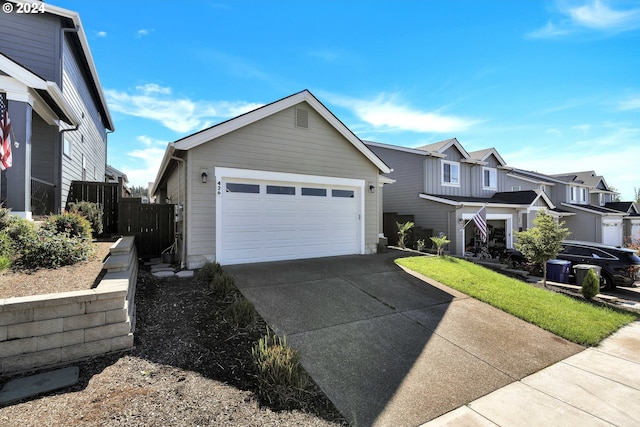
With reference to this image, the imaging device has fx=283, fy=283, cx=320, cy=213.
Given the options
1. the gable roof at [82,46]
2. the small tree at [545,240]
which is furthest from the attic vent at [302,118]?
the small tree at [545,240]

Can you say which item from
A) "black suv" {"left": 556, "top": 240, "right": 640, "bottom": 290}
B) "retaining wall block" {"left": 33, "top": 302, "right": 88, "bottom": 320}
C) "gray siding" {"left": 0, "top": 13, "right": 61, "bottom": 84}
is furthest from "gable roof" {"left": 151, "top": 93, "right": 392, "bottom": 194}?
"black suv" {"left": 556, "top": 240, "right": 640, "bottom": 290}

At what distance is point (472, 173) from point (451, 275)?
13.8 metres

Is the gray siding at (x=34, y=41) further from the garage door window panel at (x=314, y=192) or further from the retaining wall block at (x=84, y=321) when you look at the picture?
the retaining wall block at (x=84, y=321)

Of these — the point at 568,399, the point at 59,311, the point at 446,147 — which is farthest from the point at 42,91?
the point at 446,147

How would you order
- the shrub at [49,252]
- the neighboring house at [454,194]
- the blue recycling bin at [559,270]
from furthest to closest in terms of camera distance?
the neighboring house at [454,194] < the blue recycling bin at [559,270] < the shrub at [49,252]

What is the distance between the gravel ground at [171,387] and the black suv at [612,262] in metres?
12.2

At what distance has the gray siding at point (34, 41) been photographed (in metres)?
8.41

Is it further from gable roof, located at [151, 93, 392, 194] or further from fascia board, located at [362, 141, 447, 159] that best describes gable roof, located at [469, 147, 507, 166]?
gable roof, located at [151, 93, 392, 194]

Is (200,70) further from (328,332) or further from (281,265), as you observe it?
(328,332)

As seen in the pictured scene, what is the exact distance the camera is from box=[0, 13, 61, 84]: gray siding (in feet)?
27.6

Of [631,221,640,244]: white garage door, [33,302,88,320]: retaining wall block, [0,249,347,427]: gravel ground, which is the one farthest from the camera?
[631,221,640,244]: white garage door

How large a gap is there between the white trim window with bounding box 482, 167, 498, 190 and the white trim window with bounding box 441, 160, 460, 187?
3022 millimetres

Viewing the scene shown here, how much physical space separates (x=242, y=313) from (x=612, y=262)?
573 inches

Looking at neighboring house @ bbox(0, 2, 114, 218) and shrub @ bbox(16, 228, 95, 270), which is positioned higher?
neighboring house @ bbox(0, 2, 114, 218)
